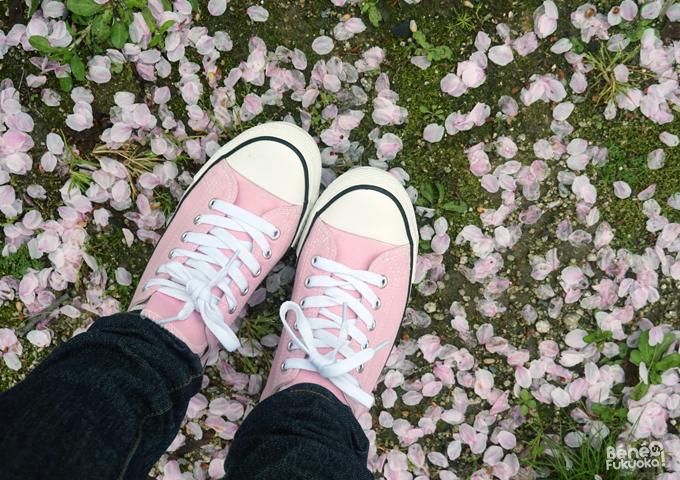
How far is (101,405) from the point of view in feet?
2.94

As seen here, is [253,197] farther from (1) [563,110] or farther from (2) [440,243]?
(1) [563,110]

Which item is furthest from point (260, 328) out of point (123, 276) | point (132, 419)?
point (132, 419)

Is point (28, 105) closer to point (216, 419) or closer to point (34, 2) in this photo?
point (34, 2)

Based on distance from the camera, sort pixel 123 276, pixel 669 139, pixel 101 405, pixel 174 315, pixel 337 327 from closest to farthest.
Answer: pixel 101 405
pixel 174 315
pixel 337 327
pixel 669 139
pixel 123 276

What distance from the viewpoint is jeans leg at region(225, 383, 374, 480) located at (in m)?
1.00

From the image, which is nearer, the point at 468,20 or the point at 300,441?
the point at 300,441

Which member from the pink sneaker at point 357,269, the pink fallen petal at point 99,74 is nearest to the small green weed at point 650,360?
the pink sneaker at point 357,269

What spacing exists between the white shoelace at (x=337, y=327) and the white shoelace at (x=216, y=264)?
0.19m

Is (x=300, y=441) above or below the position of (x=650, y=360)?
above

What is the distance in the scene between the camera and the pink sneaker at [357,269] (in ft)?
4.64

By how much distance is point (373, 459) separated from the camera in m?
1.64

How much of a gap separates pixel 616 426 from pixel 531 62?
4.50 feet

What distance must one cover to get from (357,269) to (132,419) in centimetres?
79

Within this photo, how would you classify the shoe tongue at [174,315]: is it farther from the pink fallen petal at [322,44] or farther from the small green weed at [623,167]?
the small green weed at [623,167]
